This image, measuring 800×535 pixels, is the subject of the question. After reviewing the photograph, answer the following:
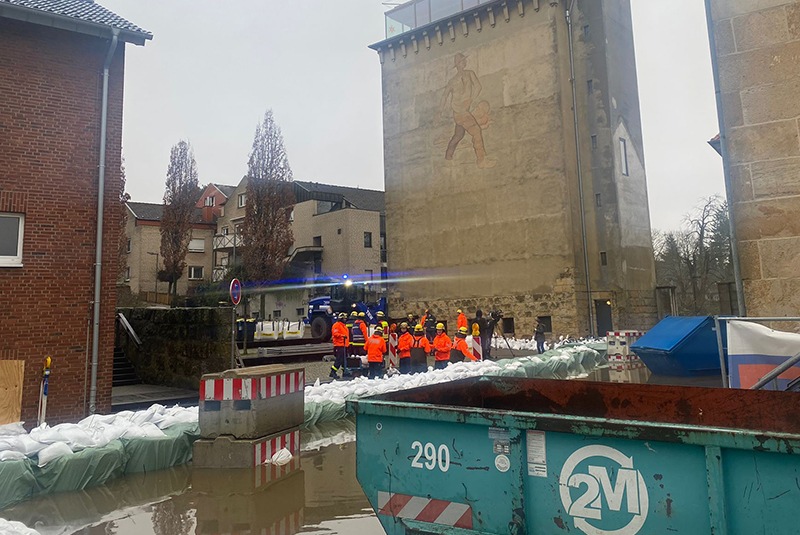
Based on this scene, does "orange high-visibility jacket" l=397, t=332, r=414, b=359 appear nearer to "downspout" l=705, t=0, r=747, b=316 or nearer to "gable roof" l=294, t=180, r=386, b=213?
"downspout" l=705, t=0, r=747, b=316

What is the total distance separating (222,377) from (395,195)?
84.2 ft

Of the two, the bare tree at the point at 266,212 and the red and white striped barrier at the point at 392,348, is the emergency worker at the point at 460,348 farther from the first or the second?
the bare tree at the point at 266,212

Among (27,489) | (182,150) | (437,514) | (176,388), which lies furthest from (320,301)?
(182,150)

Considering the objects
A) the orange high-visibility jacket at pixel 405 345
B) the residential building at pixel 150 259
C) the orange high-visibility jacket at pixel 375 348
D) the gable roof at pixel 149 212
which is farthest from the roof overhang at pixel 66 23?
the gable roof at pixel 149 212

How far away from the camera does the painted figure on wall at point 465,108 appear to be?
27.7 metres

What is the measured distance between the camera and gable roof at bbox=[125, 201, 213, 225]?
48781 millimetres

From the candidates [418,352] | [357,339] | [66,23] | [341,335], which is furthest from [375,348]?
[66,23]

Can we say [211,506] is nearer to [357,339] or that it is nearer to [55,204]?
[55,204]

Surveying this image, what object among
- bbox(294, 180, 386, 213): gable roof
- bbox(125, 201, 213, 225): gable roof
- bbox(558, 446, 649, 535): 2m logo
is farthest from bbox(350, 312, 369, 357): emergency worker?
bbox(125, 201, 213, 225): gable roof

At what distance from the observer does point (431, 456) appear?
3400mm

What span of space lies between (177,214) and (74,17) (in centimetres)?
3771

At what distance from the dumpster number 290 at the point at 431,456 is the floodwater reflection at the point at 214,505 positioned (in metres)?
1.62

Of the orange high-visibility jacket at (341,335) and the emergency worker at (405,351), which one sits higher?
the orange high-visibility jacket at (341,335)

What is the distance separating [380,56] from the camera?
32.4m
